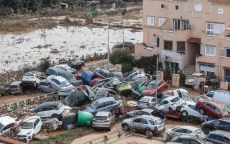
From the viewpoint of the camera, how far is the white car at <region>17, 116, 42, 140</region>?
27.1 meters

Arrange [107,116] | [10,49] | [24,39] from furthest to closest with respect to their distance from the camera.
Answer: [24,39]
[10,49]
[107,116]

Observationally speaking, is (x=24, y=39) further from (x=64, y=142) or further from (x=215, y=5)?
(x=64, y=142)

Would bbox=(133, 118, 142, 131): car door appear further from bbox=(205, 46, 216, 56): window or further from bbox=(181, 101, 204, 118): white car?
bbox=(205, 46, 216, 56): window

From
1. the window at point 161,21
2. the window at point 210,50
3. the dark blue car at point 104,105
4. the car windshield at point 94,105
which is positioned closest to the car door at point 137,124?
the dark blue car at point 104,105

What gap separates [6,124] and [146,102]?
30.2ft

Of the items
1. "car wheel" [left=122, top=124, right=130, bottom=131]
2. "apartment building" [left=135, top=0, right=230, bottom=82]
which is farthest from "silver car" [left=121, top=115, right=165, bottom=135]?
"apartment building" [left=135, top=0, right=230, bottom=82]

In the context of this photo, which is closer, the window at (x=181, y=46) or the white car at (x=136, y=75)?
the white car at (x=136, y=75)

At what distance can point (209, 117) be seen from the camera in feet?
97.8

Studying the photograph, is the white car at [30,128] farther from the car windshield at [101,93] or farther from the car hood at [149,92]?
the car hood at [149,92]

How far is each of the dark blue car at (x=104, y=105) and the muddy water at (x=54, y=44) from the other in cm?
2092

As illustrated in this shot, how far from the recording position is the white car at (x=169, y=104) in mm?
30875

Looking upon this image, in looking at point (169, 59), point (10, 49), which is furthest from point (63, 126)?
point (10, 49)

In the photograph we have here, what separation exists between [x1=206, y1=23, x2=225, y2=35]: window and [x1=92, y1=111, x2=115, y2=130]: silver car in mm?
17338

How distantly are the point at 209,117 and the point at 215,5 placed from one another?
1542 centimetres
